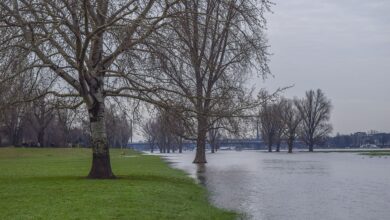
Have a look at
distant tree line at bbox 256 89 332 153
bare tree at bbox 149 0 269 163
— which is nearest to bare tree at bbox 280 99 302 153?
distant tree line at bbox 256 89 332 153

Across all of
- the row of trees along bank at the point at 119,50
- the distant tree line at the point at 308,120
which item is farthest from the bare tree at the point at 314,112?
the row of trees along bank at the point at 119,50

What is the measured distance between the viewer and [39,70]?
21.7 metres

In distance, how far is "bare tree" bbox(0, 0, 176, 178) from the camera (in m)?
19.2

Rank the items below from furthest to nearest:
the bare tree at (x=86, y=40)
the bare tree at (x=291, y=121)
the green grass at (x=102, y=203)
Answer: the bare tree at (x=291, y=121)
the bare tree at (x=86, y=40)
the green grass at (x=102, y=203)

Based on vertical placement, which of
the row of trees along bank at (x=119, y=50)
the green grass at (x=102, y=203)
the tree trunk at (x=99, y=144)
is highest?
the row of trees along bank at (x=119, y=50)

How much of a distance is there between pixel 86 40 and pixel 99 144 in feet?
18.2

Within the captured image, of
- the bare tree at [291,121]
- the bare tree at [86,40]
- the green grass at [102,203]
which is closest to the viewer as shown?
the green grass at [102,203]

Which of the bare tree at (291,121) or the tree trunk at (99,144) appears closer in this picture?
the tree trunk at (99,144)

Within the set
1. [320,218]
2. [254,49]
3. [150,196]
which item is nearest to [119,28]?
[254,49]

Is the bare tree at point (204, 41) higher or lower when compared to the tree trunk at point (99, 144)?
higher

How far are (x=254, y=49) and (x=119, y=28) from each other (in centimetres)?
521

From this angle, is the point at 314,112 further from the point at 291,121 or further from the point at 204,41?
the point at 204,41

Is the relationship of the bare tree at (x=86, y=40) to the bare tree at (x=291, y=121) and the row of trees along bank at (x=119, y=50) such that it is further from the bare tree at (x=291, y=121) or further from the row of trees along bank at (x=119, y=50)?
the bare tree at (x=291, y=121)

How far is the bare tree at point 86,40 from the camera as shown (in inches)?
755
